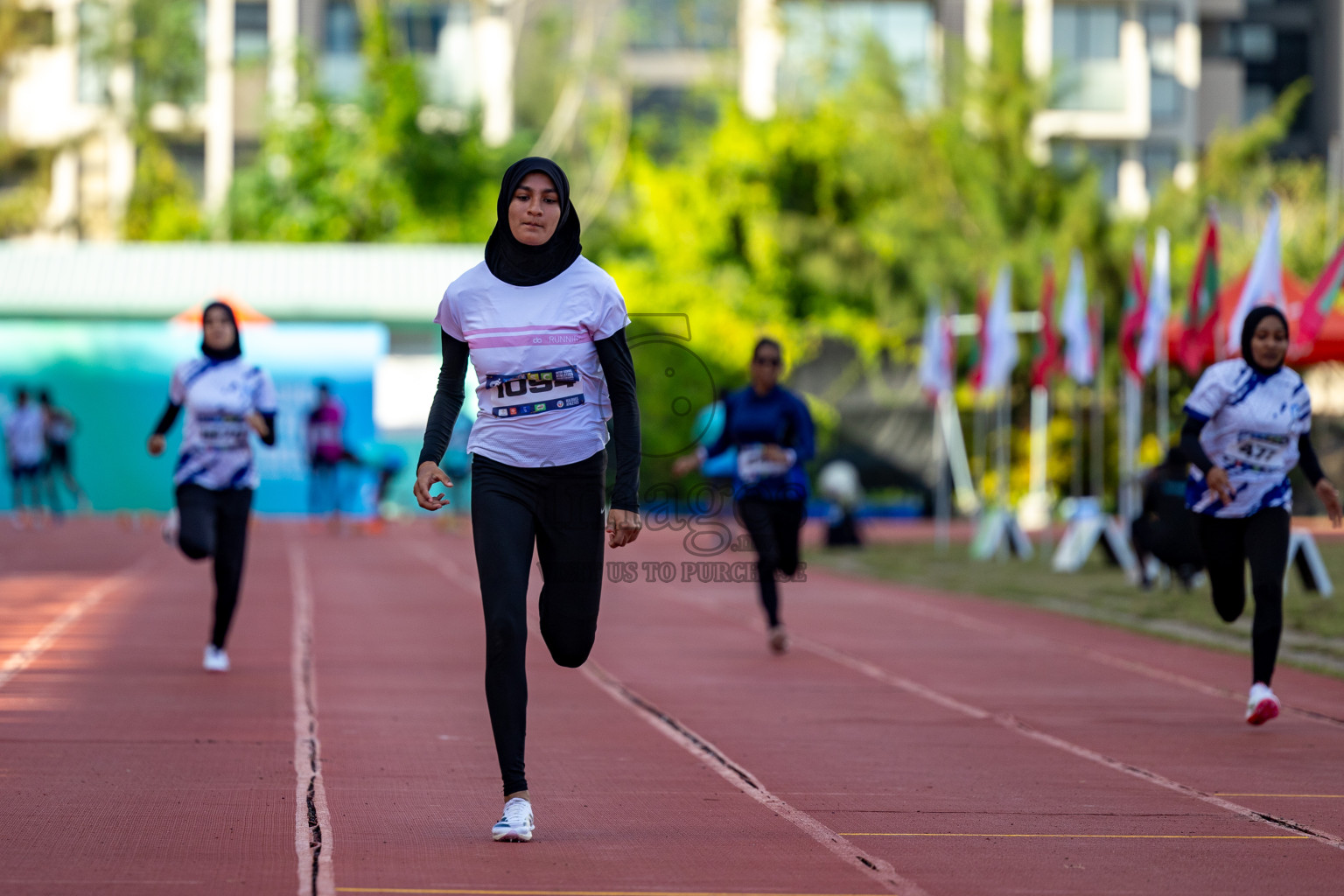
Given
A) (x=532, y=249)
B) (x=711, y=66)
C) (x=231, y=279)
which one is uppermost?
(x=711, y=66)

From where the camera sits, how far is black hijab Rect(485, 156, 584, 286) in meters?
6.28

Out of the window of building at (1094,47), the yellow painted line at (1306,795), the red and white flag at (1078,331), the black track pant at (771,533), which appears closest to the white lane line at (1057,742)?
the yellow painted line at (1306,795)

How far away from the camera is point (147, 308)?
3497cm

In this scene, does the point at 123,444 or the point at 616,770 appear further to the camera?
the point at 123,444

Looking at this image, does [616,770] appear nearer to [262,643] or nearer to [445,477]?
[445,477]

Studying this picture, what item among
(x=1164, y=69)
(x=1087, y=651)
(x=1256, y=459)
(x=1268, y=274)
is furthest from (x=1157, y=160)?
(x=1256, y=459)

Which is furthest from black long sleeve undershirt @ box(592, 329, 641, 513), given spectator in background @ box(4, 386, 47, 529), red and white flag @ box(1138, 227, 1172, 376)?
spectator in background @ box(4, 386, 47, 529)

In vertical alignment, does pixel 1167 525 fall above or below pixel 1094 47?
below

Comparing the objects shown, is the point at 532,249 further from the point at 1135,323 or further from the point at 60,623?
the point at 1135,323

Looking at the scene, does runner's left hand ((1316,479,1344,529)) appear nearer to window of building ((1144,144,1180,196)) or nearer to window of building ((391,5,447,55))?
window of building ((1144,144,1180,196))

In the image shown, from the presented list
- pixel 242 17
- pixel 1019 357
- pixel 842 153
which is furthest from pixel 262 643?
pixel 242 17

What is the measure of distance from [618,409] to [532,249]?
0.58 m

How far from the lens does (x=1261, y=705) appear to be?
9.20m

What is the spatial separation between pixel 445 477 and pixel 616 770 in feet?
6.43
